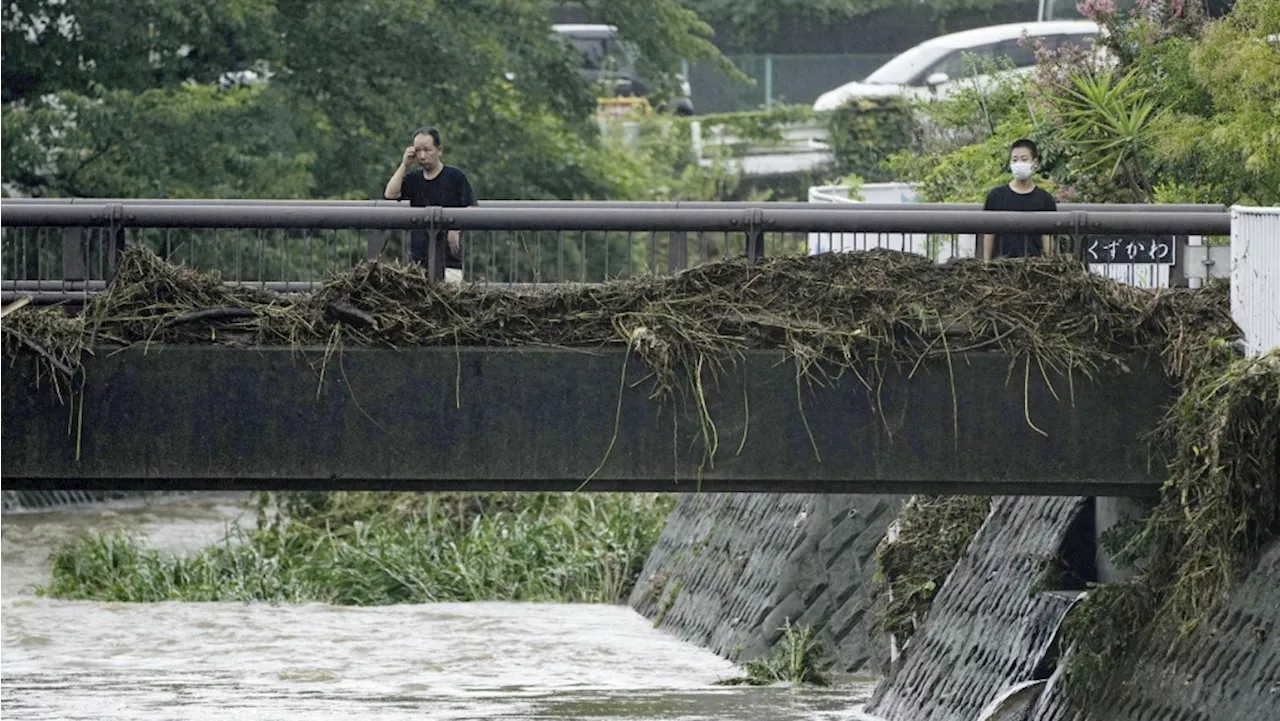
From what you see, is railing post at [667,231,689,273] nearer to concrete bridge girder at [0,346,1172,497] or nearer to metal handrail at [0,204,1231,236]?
metal handrail at [0,204,1231,236]

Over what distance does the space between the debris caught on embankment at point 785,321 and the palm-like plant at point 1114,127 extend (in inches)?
256

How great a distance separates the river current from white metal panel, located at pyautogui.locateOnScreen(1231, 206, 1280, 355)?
5491 mm

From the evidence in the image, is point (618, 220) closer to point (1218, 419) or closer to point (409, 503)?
point (1218, 419)

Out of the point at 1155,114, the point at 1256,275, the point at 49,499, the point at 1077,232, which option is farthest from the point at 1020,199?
the point at 49,499

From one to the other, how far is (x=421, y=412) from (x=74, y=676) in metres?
8.65

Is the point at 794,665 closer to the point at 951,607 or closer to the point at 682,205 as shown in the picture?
the point at 951,607

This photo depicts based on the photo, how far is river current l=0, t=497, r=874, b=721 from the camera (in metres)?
17.1

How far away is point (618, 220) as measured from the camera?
12164mm

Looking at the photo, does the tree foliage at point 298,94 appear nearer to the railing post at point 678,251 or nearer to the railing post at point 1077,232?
the railing post at point 678,251

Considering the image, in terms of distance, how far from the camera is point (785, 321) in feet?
39.0

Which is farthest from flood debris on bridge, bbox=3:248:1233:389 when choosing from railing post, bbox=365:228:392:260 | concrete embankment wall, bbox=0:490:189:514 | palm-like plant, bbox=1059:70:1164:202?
concrete embankment wall, bbox=0:490:189:514

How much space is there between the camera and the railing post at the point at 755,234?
12156mm

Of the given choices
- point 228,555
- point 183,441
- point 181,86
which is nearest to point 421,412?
point 183,441

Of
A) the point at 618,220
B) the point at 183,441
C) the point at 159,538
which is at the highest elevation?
the point at 618,220
